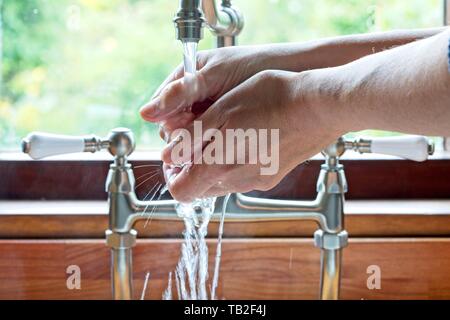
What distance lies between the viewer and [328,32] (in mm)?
965

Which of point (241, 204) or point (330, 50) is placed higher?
point (330, 50)

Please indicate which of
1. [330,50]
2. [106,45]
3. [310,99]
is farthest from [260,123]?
[106,45]

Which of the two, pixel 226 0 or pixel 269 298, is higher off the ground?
pixel 226 0

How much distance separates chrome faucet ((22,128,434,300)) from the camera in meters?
0.72

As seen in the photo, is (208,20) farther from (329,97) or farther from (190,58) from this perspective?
(329,97)

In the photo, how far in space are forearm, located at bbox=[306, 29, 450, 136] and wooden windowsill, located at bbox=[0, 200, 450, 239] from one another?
0.35 metres

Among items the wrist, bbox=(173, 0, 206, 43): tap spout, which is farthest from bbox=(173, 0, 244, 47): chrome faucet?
the wrist

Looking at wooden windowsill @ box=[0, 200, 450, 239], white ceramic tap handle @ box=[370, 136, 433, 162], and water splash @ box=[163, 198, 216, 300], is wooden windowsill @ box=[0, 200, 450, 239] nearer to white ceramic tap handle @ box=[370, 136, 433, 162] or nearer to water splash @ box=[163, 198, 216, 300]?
water splash @ box=[163, 198, 216, 300]

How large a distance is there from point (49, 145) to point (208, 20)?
229 mm

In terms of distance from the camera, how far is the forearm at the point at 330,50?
64cm

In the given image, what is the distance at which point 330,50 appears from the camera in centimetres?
65

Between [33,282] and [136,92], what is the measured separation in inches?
12.6
